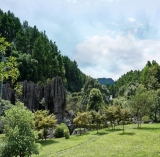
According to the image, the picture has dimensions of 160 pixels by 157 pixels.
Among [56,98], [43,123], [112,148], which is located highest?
[56,98]

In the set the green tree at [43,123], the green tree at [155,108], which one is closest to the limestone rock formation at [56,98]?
the green tree at [43,123]

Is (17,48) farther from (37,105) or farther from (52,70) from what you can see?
(37,105)

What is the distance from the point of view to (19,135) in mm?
17281

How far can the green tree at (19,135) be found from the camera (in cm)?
1709

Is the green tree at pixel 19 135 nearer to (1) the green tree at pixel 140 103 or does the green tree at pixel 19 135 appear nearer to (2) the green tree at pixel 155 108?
(1) the green tree at pixel 140 103

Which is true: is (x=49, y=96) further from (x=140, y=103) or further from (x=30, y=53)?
(x=30, y=53)

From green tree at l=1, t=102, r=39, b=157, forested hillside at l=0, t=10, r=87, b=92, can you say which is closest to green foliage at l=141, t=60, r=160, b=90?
forested hillside at l=0, t=10, r=87, b=92

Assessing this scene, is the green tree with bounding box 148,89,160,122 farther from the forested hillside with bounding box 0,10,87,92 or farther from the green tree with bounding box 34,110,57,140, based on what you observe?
the forested hillside with bounding box 0,10,87,92

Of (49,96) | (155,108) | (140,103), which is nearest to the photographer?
(140,103)

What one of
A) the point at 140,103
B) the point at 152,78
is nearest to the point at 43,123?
the point at 140,103

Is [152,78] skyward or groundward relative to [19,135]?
skyward

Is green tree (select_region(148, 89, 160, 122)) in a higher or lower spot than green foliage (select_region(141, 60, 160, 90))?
lower

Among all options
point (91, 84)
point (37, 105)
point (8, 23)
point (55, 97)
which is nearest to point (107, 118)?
point (55, 97)

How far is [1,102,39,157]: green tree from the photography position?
56.1 feet
